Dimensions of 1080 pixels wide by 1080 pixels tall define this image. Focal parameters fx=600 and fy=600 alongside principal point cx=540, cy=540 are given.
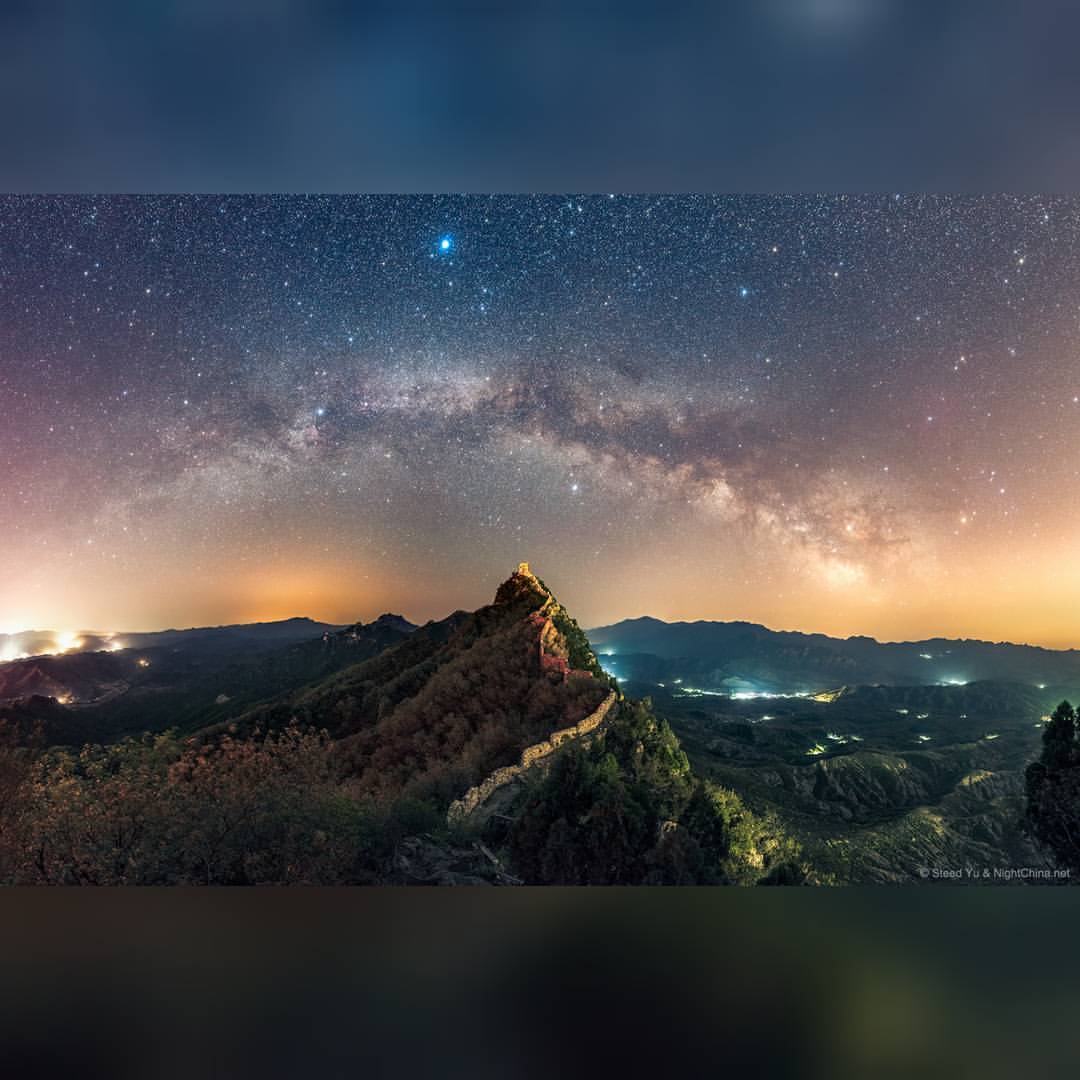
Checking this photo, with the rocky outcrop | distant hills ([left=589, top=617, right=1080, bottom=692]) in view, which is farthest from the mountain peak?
the rocky outcrop

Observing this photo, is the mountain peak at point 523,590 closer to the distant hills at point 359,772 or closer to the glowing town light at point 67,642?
the distant hills at point 359,772

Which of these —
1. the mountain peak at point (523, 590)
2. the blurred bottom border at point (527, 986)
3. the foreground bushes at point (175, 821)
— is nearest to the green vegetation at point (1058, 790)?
the blurred bottom border at point (527, 986)

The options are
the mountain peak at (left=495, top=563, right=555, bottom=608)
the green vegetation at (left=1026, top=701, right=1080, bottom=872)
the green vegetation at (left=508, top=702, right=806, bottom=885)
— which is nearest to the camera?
the green vegetation at (left=508, top=702, right=806, bottom=885)

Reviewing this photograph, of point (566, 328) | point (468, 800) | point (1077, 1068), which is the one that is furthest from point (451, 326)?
point (1077, 1068)
